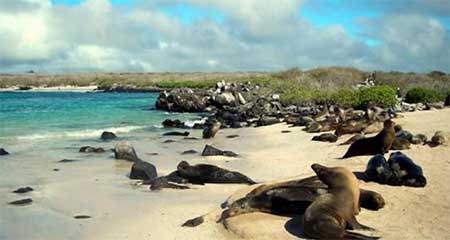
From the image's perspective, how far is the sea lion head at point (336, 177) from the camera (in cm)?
869

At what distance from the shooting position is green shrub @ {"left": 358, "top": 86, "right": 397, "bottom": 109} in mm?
31812

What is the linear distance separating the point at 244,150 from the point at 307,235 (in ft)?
Answer: 38.9

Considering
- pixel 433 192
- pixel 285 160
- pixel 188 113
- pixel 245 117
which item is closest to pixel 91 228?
pixel 433 192

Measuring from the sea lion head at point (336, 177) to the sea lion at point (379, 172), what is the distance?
192cm

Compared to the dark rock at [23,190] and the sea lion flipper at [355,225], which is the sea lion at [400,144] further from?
the dark rock at [23,190]

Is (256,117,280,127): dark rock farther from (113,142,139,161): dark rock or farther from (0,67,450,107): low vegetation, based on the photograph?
(113,142,139,161): dark rock

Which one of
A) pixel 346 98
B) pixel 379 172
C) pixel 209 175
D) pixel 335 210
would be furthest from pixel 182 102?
pixel 335 210

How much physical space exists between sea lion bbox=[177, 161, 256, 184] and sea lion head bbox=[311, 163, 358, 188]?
3.91m

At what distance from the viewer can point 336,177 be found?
8805 mm

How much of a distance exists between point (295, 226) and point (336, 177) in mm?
1053

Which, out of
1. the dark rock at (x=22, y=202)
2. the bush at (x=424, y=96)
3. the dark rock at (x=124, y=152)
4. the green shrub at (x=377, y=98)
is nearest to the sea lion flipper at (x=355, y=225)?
the dark rock at (x=22, y=202)

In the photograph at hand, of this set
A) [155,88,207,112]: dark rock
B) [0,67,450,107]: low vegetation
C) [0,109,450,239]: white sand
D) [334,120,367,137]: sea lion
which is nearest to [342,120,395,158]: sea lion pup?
[0,109,450,239]: white sand

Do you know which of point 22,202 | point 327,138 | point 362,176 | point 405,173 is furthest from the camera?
point 327,138

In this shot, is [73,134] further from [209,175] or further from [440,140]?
[440,140]
